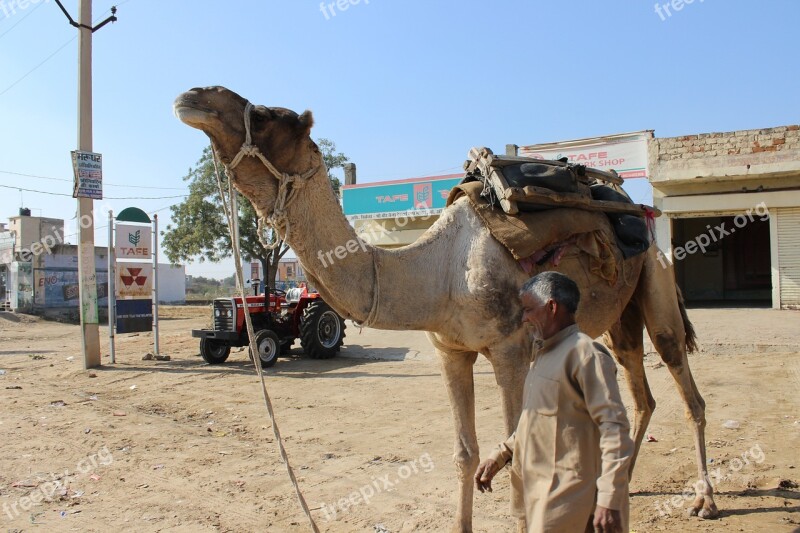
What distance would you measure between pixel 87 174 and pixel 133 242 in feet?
7.61

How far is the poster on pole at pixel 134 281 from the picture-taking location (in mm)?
15172

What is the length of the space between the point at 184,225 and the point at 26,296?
8.96 meters

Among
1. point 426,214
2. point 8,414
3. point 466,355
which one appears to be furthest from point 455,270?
point 426,214

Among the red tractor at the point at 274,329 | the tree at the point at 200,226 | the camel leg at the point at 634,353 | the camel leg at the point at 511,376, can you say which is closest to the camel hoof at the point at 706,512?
the camel leg at the point at 634,353

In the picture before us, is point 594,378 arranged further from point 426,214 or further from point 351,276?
point 426,214

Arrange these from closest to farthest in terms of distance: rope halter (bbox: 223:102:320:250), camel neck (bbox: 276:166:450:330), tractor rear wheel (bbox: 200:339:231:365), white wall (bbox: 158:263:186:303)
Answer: rope halter (bbox: 223:102:320:250), camel neck (bbox: 276:166:450:330), tractor rear wheel (bbox: 200:339:231:365), white wall (bbox: 158:263:186:303)

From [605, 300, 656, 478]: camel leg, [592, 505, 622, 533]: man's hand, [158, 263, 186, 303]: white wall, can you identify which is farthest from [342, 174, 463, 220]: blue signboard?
[158, 263, 186, 303]: white wall

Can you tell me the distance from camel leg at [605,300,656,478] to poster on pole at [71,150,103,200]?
11.9m

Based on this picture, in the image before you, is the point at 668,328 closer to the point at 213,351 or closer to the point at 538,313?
the point at 538,313

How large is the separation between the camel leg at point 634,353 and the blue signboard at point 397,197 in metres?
16.1

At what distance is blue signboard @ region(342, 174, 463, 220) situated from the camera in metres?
22.6

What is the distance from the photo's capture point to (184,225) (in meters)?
36.4

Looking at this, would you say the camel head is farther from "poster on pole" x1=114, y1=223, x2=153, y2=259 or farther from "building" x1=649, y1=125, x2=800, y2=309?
"building" x1=649, y1=125, x2=800, y2=309

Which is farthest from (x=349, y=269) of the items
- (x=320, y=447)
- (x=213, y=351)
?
(x=213, y=351)
